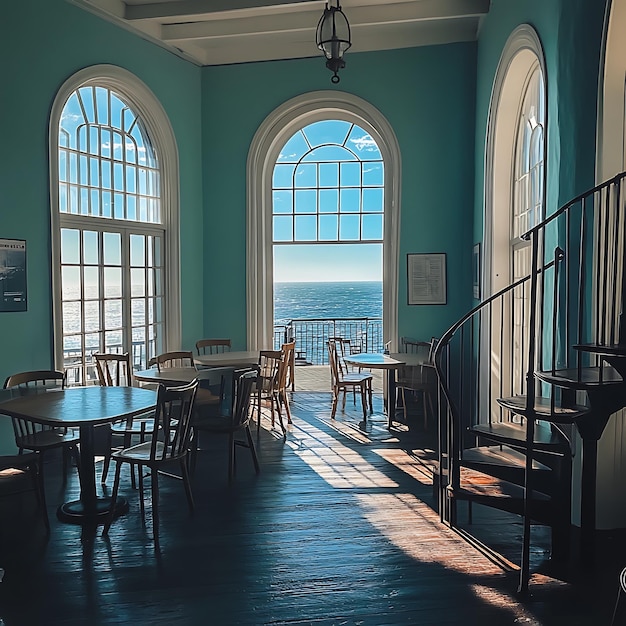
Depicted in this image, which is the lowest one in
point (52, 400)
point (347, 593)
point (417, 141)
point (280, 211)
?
point (347, 593)

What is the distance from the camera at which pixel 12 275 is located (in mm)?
5754

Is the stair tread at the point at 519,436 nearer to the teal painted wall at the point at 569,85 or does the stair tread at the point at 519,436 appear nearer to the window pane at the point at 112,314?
the teal painted wall at the point at 569,85

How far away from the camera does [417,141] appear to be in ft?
26.4

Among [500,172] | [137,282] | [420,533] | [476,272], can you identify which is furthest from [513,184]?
[137,282]

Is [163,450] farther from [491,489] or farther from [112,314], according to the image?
[112,314]

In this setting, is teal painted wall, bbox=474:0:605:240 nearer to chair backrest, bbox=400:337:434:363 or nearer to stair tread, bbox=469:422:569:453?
stair tread, bbox=469:422:569:453

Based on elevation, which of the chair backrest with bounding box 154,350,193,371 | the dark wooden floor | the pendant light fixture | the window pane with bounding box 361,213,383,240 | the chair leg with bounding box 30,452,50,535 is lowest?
the dark wooden floor

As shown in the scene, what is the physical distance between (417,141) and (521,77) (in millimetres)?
1989

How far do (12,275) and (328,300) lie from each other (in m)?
30.2

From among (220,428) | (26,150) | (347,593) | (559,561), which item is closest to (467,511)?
(559,561)

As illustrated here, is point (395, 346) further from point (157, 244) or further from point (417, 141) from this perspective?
point (157, 244)

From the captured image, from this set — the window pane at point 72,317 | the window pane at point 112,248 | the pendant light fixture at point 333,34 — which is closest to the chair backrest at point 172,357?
the window pane at point 72,317

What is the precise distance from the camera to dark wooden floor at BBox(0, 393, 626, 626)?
3.23 meters

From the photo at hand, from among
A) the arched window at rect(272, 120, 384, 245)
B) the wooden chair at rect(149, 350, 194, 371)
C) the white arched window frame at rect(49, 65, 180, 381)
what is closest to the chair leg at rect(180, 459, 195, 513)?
the wooden chair at rect(149, 350, 194, 371)
